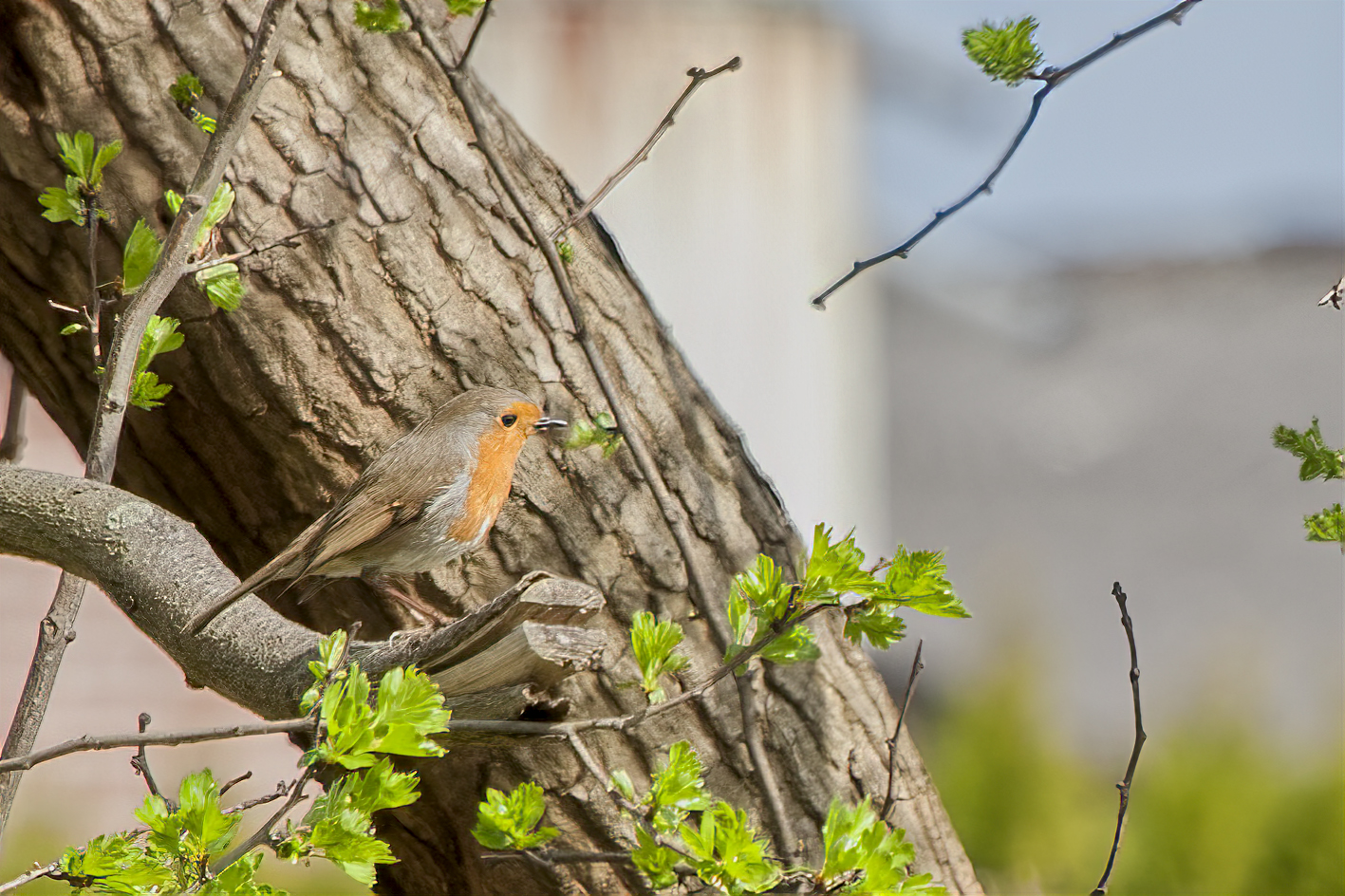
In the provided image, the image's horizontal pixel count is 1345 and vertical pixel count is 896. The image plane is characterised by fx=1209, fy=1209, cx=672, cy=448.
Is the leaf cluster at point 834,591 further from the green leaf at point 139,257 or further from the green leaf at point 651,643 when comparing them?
the green leaf at point 139,257

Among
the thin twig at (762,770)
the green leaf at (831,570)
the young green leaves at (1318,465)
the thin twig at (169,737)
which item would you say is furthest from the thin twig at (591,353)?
the young green leaves at (1318,465)

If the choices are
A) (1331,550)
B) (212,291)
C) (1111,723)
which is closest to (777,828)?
(212,291)

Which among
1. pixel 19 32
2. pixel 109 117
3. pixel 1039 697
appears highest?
pixel 1039 697

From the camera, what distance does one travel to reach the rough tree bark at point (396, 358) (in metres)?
1.81

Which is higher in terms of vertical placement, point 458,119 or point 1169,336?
point 1169,336

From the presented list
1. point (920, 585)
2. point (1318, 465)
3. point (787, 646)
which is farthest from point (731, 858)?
point (1318, 465)

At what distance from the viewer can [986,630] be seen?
8852mm

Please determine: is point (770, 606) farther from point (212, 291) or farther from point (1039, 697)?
point (1039, 697)

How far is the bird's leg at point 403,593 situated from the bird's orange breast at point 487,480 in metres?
0.18

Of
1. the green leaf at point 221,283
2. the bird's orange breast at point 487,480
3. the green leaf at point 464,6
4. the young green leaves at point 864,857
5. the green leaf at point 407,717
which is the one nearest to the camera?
the green leaf at point 407,717

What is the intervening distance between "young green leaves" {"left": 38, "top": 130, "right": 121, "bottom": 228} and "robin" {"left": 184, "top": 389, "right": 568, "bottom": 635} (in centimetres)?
55

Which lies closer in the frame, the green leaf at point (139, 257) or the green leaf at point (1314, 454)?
the green leaf at point (1314, 454)

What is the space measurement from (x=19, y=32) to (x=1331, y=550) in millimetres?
15369

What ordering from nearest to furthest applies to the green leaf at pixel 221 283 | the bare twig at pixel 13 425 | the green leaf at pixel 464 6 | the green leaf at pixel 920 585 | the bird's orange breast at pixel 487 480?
the green leaf at pixel 920 585
the green leaf at pixel 464 6
the green leaf at pixel 221 283
the bird's orange breast at pixel 487 480
the bare twig at pixel 13 425
